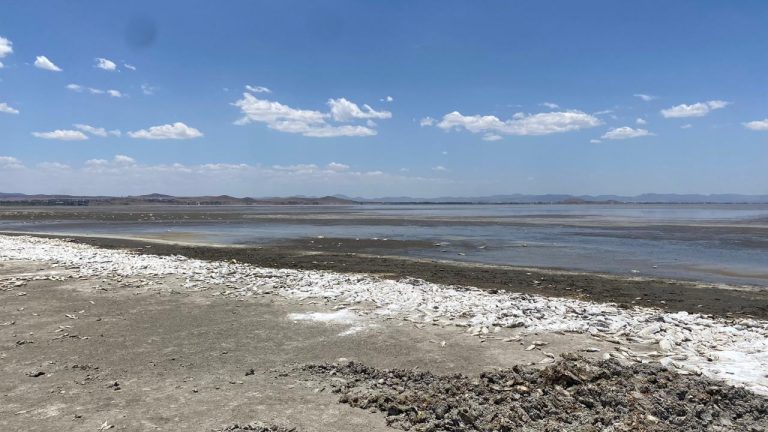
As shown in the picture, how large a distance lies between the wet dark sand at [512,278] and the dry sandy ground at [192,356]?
6306mm

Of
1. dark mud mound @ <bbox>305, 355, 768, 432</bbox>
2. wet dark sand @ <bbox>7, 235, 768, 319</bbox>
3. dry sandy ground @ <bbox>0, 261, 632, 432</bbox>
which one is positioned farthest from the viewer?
wet dark sand @ <bbox>7, 235, 768, 319</bbox>

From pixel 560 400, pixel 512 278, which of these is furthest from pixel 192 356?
pixel 512 278

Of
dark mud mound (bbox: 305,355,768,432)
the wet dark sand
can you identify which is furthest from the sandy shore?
the wet dark sand

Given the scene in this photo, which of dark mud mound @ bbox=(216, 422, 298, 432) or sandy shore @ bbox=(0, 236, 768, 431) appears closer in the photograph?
dark mud mound @ bbox=(216, 422, 298, 432)

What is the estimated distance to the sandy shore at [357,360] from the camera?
19.8 ft

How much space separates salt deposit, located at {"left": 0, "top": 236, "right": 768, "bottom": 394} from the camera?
800cm

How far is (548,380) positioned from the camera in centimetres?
681

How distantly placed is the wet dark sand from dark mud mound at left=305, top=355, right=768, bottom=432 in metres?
7.15

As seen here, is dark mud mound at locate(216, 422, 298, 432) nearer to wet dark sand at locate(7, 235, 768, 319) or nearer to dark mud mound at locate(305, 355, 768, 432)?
dark mud mound at locate(305, 355, 768, 432)

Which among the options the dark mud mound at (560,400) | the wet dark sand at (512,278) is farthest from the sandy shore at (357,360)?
the wet dark sand at (512,278)

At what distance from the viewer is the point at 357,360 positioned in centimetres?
838

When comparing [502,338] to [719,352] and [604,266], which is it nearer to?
[719,352]

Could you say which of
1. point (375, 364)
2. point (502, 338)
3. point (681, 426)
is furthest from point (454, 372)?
point (681, 426)

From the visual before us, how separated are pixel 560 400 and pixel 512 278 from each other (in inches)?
478
